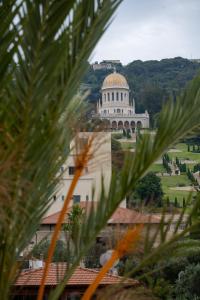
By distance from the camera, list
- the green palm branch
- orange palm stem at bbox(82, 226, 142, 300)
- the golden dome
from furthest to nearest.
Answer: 1. the golden dome
2. orange palm stem at bbox(82, 226, 142, 300)
3. the green palm branch

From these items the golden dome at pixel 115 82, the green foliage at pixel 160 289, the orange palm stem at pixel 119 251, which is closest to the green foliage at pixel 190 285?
the green foliage at pixel 160 289

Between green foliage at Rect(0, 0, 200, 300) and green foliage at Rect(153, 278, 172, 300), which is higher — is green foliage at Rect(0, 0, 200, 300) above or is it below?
above

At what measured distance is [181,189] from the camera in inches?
2950

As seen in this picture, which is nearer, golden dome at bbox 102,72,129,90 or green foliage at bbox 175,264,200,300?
green foliage at bbox 175,264,200,300

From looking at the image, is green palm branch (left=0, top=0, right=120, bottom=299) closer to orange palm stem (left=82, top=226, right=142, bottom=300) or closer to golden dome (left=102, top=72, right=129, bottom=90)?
orange palm stem (left=82, top=226, right=142, bottom=300)

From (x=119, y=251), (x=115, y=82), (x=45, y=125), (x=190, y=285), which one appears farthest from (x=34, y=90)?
(x=115, y=82)

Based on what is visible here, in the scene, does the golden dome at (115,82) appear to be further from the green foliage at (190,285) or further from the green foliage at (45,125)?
the green foliage at (45,125)

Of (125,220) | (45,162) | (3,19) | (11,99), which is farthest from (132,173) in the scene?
(3,19)

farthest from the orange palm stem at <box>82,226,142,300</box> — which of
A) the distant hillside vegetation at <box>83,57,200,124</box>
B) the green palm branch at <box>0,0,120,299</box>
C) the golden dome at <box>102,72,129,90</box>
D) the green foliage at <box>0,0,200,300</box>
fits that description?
the distant hillside vegetation at <box>83,57,200,124</box>

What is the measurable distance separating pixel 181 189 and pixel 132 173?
72.2 meters

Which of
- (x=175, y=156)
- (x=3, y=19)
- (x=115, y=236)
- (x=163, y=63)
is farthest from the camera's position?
(x=163, y=63)

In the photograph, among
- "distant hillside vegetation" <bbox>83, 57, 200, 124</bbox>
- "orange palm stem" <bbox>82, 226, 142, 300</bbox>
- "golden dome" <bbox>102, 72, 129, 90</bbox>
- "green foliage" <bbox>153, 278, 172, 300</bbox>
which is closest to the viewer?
"orange palm stem" <bbox>82, 226, 142, 300</bbox>

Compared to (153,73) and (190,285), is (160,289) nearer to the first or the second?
(190,285)

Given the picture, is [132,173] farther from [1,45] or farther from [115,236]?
[1,45]
